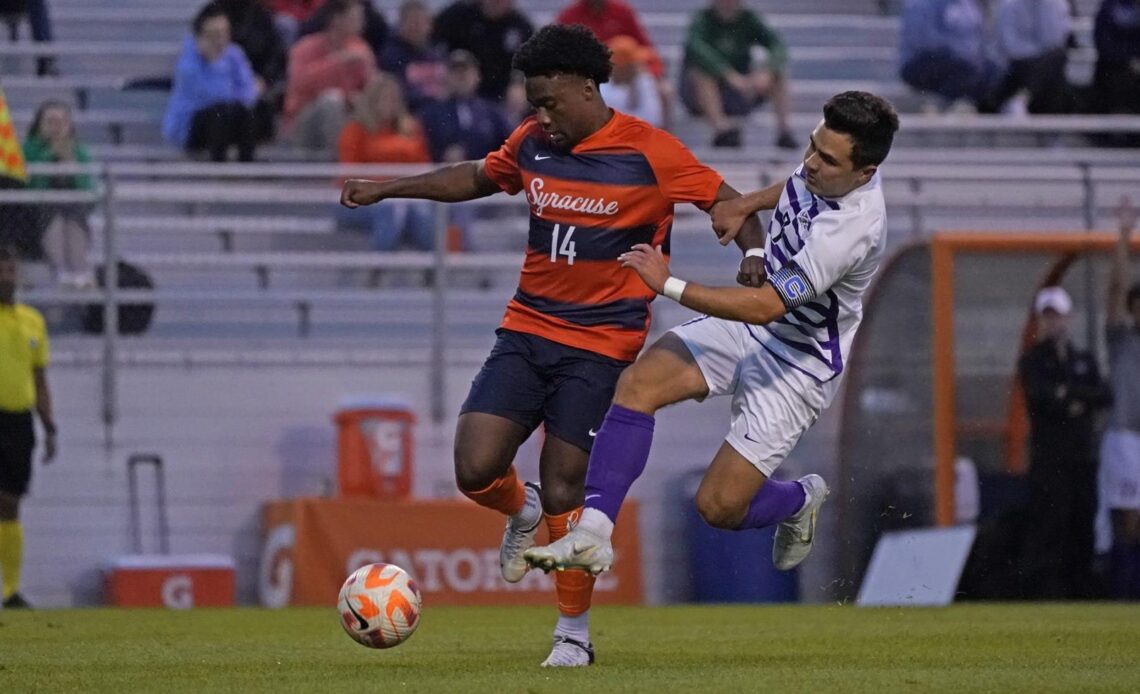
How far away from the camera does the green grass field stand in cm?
666

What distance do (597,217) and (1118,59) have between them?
35.1ft

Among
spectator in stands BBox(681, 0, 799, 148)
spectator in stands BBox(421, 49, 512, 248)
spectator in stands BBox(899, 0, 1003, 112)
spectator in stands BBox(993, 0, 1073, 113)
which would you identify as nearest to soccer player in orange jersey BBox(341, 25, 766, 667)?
spectator in stands BBox(421, 49, 512, 248)

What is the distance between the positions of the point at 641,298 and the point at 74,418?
7.42 metres

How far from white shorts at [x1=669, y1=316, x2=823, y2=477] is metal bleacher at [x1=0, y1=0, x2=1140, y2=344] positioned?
288 inches

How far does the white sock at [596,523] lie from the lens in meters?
6.97

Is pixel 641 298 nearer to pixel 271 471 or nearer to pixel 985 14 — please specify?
pixel 271 471

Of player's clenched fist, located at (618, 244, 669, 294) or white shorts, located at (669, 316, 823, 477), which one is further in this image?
white shorts, located at (669, 316, 823, 477)

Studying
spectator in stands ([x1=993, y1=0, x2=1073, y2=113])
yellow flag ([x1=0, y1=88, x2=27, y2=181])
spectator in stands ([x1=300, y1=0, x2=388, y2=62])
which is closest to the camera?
yellow flag ([x1=0, y1=88, x2=27, y2=181])

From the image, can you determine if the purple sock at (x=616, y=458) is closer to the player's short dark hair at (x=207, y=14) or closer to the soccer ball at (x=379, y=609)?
the soccer ball at (x=379, y=609)

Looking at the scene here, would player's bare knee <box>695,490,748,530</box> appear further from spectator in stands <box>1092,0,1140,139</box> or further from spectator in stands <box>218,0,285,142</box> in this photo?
spectator in stands <box>1092,0,1140,139</box>

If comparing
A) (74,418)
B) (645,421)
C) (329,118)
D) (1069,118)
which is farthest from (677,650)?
(1069,118)

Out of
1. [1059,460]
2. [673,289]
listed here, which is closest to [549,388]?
[673,289]

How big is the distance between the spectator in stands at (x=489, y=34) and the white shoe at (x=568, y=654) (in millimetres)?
9450

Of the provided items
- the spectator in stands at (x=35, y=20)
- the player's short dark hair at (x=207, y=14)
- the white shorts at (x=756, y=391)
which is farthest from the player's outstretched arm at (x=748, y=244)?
the spectator in stands at (x=35, y=20)
